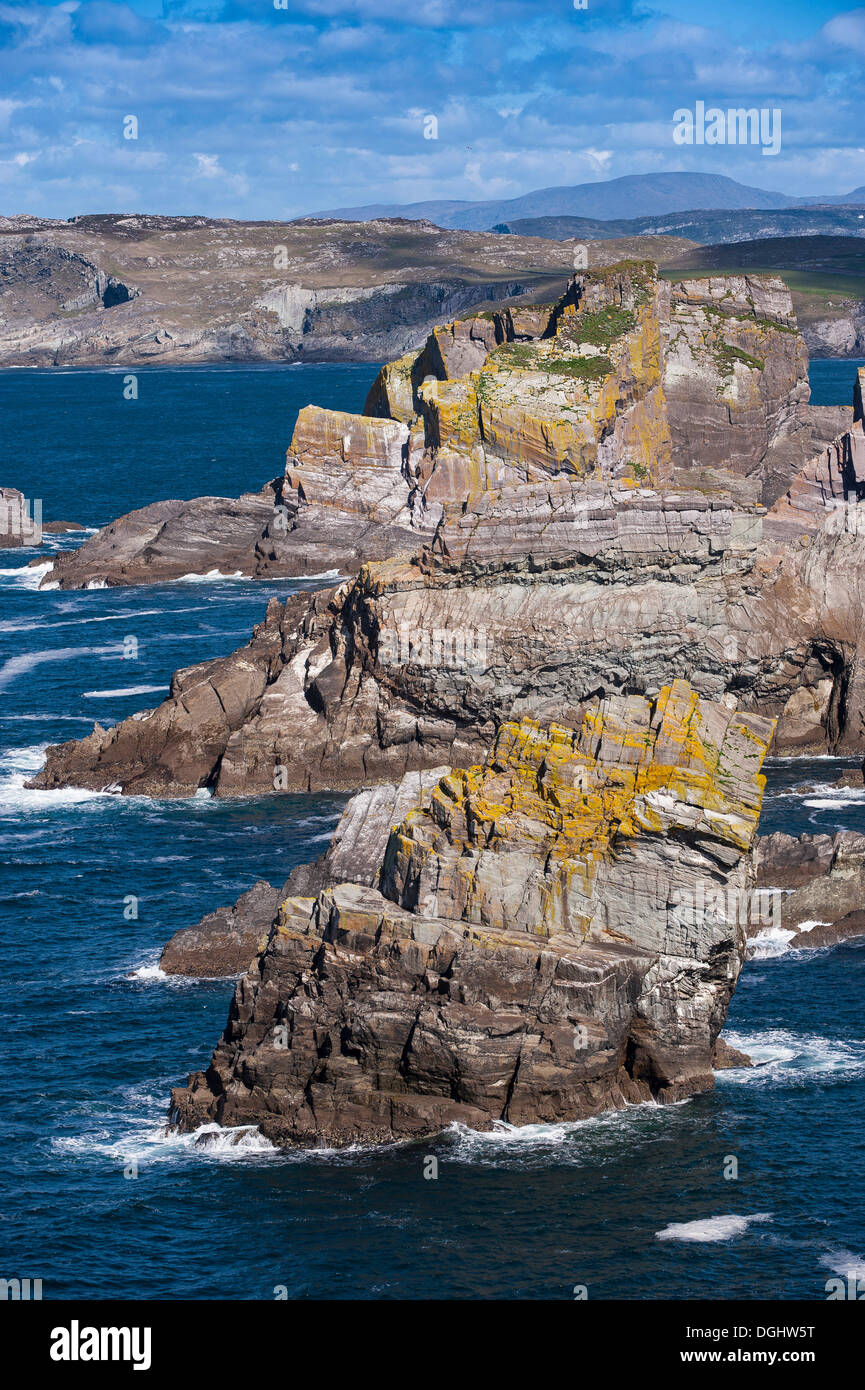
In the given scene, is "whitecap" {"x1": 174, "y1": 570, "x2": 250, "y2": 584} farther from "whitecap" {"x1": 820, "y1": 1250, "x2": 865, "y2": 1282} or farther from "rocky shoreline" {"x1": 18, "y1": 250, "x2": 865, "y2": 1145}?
"whitecap" {"x1": 820, "y1": 1250, "x2": 865, "y2": 1282}

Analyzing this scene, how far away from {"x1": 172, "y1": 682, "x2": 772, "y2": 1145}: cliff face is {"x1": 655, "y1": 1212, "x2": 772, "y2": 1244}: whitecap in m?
6.20

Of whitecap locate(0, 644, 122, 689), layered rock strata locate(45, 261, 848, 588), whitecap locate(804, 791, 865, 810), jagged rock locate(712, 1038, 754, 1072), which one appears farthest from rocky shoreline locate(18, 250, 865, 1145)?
whitecap locate(0, 644, 122, 689)

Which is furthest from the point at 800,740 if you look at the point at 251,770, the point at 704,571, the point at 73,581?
the point at 73,581

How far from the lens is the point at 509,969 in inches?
2078

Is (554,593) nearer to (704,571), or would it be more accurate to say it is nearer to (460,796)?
(704,571)

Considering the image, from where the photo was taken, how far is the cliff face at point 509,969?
52281 millimetres

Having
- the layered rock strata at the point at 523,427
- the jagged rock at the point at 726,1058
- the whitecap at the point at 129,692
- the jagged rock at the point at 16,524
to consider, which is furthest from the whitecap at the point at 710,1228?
the jagged rock at the point at 16,524

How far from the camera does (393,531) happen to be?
419 feet

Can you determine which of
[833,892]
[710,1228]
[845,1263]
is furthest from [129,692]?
[845,1263]

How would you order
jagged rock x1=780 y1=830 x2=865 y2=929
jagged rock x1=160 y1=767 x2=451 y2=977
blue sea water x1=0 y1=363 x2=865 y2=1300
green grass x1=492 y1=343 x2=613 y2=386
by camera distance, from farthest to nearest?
green grass x1=492 y1=343 x2=613 y2=386 → jagged rock x1=780 y1=830 x2=865 y2=929 → jagged rock x1=160 y1=767 x2=451 y2=977 → blue sea water x1=0 y1=363 x2=865 y2=1300

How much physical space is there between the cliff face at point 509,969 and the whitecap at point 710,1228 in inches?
244

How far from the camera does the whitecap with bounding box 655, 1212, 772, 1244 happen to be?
4672cm
